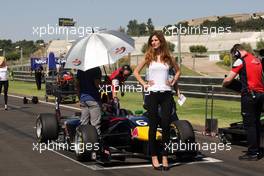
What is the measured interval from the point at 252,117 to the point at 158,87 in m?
1.86

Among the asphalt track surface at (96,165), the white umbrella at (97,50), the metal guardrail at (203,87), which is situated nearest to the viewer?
the asphalt track surface at (96,165)

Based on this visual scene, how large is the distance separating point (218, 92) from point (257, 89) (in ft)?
39.0

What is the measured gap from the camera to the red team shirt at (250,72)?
8.48 m

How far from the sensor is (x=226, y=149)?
30.9ft

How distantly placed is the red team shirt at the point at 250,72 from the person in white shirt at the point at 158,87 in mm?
1455

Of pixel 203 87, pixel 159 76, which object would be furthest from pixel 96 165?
pixel 203 87

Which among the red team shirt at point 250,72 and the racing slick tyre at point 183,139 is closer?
the racing slick tyre at point 183,139

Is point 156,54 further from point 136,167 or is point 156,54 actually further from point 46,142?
point 46,142

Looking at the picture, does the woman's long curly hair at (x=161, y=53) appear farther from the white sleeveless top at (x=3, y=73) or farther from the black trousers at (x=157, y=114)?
the white sleeveless top at (x=3, y=73)

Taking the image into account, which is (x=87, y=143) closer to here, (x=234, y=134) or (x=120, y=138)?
(x=120, y=138)

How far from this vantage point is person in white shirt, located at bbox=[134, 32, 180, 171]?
295 inches
